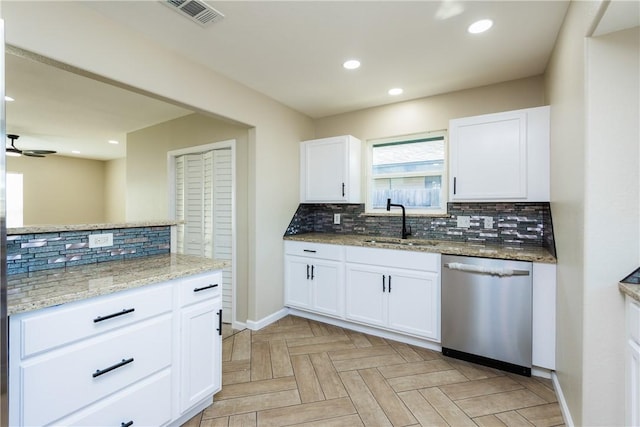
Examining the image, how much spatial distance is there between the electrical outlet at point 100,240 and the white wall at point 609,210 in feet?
8.82

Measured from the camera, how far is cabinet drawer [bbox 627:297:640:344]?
1145 millimetres

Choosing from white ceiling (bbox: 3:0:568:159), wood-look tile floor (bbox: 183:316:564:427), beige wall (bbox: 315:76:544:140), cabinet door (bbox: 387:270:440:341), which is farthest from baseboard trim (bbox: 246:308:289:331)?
white ceiling (bbox: 3:0:568:159)

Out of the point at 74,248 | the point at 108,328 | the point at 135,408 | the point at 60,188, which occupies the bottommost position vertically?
the point at 135,408

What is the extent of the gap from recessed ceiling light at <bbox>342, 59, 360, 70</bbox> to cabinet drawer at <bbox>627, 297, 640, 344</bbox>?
88.9 inches

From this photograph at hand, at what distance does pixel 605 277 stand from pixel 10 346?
2.49 meters

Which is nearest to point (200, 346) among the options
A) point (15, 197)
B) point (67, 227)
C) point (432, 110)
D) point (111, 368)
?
point (111, 368)

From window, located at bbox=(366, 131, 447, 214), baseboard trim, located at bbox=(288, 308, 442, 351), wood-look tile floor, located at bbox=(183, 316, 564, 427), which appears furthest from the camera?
window, located at bbox=(366, 131, 447, 214)

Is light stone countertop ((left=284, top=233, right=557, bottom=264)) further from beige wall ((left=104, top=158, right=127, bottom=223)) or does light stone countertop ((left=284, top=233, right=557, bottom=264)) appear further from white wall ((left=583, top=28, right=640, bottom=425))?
beige wall ((left=104, top=158, right=127, bottom=223))

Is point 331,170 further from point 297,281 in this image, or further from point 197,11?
point 197,11

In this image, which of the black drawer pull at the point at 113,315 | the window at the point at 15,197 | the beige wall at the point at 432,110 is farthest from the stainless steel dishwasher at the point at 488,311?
the window at the point at 15,197

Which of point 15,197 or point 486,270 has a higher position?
point 15,197

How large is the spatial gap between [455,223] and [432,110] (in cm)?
124

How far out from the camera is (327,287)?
3029 mm

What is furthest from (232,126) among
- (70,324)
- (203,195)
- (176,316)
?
(70,324)
